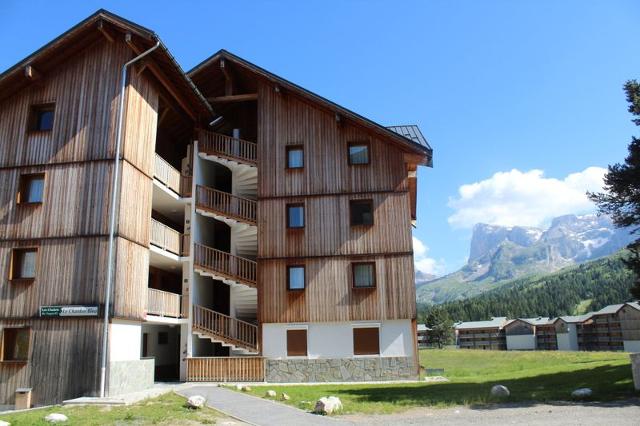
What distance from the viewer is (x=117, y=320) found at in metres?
19.2

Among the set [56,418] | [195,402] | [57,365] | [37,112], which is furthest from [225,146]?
[56,418]

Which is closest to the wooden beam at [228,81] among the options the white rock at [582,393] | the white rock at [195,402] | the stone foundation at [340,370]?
the stone foundation at [340,370]

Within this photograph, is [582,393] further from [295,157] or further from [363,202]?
[295,157]

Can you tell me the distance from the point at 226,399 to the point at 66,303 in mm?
6810

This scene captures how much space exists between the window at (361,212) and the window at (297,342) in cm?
586

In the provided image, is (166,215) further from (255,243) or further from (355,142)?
(355,142)

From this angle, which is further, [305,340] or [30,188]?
[305,340]

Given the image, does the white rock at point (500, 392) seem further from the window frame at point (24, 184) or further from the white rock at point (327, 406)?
the window frame at point (24, 184)

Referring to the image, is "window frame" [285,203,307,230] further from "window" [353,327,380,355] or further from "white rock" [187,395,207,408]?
"white rock" [187,395,207,408]

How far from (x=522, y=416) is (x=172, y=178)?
1906 centimetres

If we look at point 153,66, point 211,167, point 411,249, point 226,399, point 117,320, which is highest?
point 153,66

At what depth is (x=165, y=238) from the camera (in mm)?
24719

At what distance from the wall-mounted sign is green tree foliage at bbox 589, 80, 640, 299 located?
737 inches

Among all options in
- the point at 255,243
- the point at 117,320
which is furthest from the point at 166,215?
the point at 117,320
